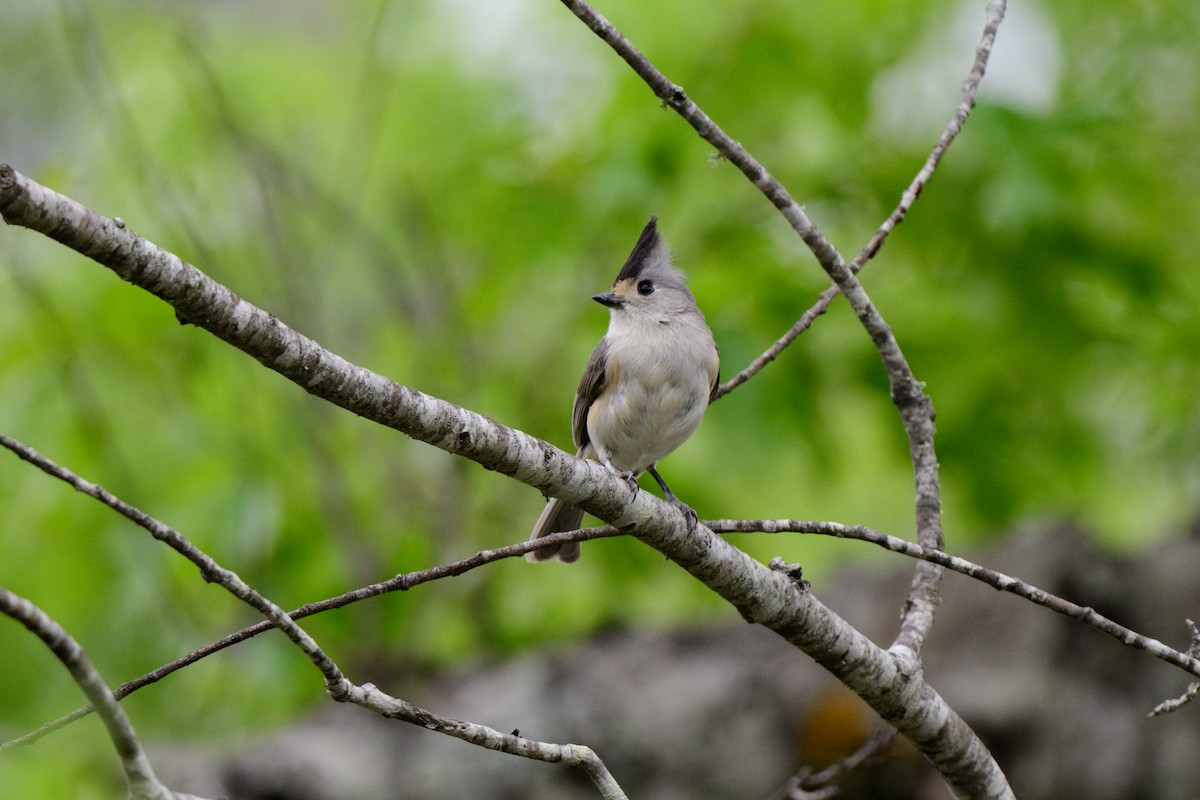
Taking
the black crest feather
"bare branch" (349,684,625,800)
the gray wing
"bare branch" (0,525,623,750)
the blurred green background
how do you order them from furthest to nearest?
the blurred green background < the black crest feather < the gray wing < "bare branch" (349,684,625,800) < "bare branch" (0,525,623,750)

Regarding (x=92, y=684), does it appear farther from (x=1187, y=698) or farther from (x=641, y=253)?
(x=641, y=253)

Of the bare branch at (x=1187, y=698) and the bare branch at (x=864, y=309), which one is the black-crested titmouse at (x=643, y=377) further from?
the bare branch at (x=1187, y=698)

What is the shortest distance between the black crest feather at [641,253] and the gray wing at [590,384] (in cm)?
31

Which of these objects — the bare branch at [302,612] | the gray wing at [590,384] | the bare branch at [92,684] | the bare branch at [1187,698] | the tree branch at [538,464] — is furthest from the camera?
the gray wing at [590,384]

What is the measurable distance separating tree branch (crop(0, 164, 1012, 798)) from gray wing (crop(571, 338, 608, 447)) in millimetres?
1428

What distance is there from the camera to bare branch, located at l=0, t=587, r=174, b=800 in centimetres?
150

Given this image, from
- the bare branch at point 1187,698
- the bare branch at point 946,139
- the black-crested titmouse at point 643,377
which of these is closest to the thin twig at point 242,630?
the bare branch at point 946,139

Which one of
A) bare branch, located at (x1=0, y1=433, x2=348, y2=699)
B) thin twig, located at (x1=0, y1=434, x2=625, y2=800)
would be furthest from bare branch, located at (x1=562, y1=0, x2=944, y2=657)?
bare branch, located at (x1=0, y1=433, x2=348, y2=699)

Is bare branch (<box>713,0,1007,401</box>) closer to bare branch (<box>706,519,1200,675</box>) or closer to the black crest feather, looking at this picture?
bare branch (<box>706,519,1200,675</box>)

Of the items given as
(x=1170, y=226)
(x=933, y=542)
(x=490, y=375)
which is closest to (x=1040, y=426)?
(x=1170, y=226)

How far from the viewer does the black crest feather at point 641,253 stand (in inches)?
173

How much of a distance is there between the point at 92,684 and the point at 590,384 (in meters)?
2.89

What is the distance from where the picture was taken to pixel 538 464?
234cm

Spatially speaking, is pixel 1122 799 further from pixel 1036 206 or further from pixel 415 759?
pixel 415 759
